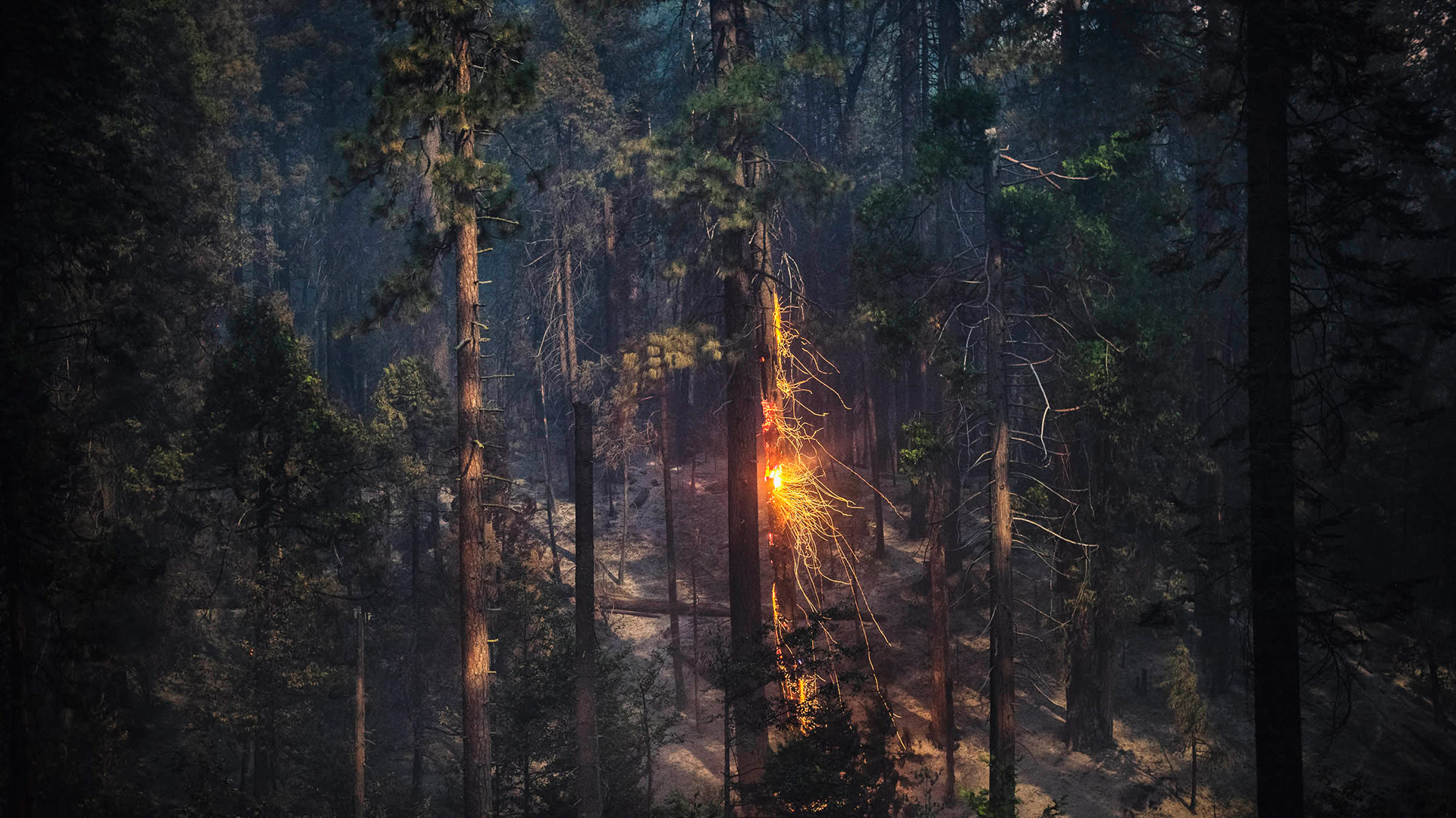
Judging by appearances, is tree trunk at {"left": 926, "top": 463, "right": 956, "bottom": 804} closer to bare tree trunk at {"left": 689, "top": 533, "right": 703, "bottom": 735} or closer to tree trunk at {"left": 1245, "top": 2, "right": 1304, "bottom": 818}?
bare tree trunk at {"left": 689, "top": 533, "right": 703, "bottom": 735}

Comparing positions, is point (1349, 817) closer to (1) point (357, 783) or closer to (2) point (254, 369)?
(1) point (357, 783)

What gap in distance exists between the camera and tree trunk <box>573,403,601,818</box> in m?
16.7

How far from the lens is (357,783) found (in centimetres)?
1927

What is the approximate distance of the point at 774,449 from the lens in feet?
69.5

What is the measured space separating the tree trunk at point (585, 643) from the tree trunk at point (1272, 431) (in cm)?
988

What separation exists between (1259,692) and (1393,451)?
64.0ft

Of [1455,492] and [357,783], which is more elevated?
[1455,492]

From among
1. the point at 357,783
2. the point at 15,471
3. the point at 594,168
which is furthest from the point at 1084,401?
the point at 594,168

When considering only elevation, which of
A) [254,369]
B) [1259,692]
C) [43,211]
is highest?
[43,211]

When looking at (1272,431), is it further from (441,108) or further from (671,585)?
(671,585)

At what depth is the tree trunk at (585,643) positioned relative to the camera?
1669cm

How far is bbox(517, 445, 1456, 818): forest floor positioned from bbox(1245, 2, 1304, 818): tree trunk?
8.04 meters

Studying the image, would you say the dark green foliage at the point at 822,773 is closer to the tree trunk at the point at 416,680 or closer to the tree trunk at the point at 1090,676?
the tree trunk at the point at 1090,676

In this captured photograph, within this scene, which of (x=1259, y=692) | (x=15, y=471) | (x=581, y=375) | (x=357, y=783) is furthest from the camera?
(x=581, y=375)
